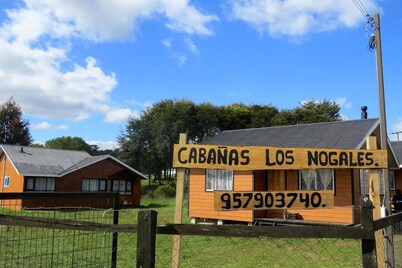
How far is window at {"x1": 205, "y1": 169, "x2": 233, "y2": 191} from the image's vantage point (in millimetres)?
17711

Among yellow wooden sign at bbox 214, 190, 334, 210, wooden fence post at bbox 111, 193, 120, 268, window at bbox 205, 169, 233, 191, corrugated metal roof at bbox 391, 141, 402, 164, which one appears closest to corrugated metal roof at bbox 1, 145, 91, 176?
window at bbox 205, 169, 233, 191

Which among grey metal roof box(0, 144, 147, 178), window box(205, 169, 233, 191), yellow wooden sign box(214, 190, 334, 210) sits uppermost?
grey metal roof box(0, 144, 147, 178)

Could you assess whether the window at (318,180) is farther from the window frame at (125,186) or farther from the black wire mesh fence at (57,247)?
the window frame at (125,186)

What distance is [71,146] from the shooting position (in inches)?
3740

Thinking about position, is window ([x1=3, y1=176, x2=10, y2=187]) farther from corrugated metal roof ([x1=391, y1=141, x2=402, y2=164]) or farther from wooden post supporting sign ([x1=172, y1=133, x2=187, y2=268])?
wooden post supporting sign ([x1=172, y1=133, x2=187, y2=268])


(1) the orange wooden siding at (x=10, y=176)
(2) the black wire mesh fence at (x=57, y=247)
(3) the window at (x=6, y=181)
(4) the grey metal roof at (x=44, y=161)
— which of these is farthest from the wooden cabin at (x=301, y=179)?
(3) the window at (x=6, y=181)

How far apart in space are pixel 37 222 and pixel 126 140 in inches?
1793

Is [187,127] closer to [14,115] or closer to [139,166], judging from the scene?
[139,166]

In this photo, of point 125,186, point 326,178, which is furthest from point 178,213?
point 125,186

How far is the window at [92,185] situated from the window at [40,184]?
2336 millimetres

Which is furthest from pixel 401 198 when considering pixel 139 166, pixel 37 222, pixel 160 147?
pixel 139 166

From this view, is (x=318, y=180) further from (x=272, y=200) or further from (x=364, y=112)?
(x=272, y=200)

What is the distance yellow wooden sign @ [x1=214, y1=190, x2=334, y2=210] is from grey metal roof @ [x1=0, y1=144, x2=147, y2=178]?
26.8 metres

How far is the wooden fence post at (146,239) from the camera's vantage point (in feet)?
9.75
